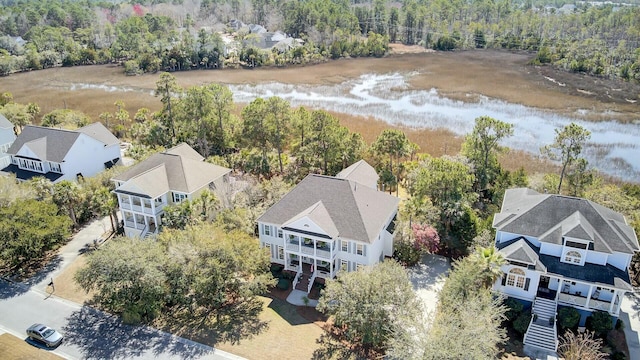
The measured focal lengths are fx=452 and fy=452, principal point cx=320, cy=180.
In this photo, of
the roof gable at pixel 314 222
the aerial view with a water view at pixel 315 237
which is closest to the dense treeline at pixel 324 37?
the aerial view with a water view at pixel 315 237

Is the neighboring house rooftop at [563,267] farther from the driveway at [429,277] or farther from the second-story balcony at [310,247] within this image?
the second-story balcony at [310,247]

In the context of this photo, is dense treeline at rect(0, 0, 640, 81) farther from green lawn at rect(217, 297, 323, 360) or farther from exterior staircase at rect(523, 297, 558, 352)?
green lawn at rect(217, 297, 323, 360)

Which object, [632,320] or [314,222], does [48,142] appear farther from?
[632,320]

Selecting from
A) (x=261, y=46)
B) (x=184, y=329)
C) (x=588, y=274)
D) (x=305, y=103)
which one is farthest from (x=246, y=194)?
(x=261, y=46)

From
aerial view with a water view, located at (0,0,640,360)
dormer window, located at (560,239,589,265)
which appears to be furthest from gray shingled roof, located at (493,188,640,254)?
dormer window, located at (560,239,589,265)

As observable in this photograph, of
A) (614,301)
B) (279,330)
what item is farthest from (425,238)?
(279,330)

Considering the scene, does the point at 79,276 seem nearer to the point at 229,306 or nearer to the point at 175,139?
the point at 229,306

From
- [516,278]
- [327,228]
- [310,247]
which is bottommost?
[516,278]
